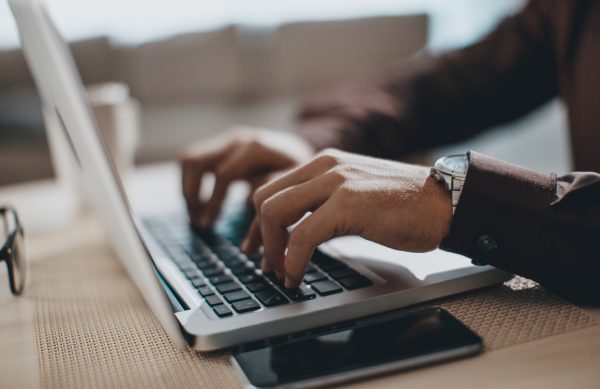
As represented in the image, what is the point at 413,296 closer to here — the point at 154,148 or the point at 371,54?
the point at 154,148

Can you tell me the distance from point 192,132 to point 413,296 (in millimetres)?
2143

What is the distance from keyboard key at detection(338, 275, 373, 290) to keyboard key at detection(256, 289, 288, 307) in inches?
2.4

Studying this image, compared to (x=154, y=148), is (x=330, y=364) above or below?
above

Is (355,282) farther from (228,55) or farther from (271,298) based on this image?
(228,55)

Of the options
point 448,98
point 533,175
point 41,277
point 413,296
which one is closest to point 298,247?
point 413,296

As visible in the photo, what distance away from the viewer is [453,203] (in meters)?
0.57

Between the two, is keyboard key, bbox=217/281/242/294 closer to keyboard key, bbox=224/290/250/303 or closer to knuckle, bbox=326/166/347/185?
keyboard key, bbox=224/290/250/303

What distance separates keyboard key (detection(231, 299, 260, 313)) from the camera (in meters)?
0.50

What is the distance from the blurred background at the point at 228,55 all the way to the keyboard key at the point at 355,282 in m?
1.87

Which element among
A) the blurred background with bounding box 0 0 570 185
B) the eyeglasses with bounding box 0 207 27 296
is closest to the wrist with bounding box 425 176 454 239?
the eyeglasses with bounding box 0 207 27 296

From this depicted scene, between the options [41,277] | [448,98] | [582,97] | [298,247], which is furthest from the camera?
[448,98]

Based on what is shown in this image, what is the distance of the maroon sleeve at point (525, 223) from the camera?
21.3 inches

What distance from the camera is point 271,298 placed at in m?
0.52

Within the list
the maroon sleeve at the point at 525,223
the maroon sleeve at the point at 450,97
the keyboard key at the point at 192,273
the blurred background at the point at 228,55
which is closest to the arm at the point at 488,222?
the maroon sleeve at the point at 525,223
